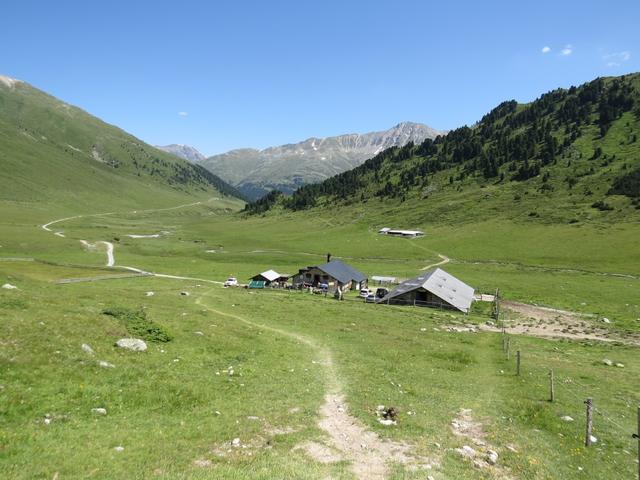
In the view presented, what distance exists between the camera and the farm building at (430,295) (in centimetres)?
6450

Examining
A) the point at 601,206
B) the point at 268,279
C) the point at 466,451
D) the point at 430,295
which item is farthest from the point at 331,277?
the point at 601,206

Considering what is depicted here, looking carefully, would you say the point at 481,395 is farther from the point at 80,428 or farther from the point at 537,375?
the point at 80,428

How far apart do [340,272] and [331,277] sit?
3573 millimetres

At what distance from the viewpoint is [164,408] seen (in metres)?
Answer: 15.8

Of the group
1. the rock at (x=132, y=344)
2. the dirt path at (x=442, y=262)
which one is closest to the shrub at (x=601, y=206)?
the dirt path at (x=442, y=262)

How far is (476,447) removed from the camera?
15164mm

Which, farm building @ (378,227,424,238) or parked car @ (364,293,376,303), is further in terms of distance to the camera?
farm building @ (378,227,424,238)

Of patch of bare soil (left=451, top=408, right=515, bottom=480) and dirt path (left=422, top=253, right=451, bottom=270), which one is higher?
patch of bare soil (left=451, top=408, right=515, bottom=480)

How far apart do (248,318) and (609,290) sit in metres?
72.4

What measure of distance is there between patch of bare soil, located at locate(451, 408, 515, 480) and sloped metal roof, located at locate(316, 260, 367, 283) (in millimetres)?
64908

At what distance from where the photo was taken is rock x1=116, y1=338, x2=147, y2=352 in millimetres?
21234

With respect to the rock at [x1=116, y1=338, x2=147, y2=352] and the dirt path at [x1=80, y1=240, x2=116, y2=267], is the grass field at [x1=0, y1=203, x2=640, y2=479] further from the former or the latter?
the dirt path at [x1=80, y1=240, x2=116, y2=267]

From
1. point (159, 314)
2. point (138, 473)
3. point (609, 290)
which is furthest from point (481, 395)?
point (609, 290)

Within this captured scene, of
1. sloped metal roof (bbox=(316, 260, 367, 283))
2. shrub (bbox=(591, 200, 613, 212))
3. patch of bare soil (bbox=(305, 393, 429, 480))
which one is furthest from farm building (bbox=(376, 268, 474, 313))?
shrub (bbox=(591, 200, 613, 212))
